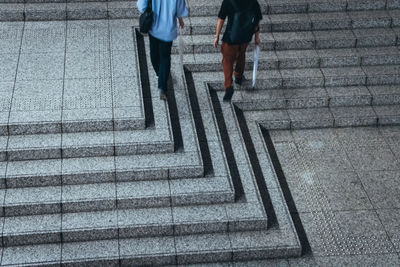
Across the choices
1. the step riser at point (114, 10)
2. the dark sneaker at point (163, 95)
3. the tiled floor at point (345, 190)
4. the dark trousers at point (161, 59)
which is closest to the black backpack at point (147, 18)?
the dark trousers at point (161, 59)

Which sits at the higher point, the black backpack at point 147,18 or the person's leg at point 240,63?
the black backpack at point 147,18

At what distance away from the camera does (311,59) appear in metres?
10.0

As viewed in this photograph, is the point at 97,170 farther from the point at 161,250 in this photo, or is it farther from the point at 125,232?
the point at 161,250

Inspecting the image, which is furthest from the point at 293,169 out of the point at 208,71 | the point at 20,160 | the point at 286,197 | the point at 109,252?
→ the point at 20,160

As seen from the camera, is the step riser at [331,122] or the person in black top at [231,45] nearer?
the person in black top at [231,45]

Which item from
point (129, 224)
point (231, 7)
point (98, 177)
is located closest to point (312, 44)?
point (231, 7)

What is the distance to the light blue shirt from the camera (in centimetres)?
812

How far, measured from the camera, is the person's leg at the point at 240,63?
29.5 feet

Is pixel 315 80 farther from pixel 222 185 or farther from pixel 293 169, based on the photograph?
pixel 222 185

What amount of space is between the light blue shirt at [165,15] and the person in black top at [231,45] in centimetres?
55

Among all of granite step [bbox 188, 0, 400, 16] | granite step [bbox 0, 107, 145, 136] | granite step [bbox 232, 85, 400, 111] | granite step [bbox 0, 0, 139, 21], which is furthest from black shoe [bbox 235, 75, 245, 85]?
granite step [bbox 0, 0, 139, 21]

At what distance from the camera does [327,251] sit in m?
7.84

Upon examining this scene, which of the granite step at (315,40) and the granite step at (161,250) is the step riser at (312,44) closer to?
the granite step at (315,40)

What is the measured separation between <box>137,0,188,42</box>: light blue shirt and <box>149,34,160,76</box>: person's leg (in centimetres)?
20
